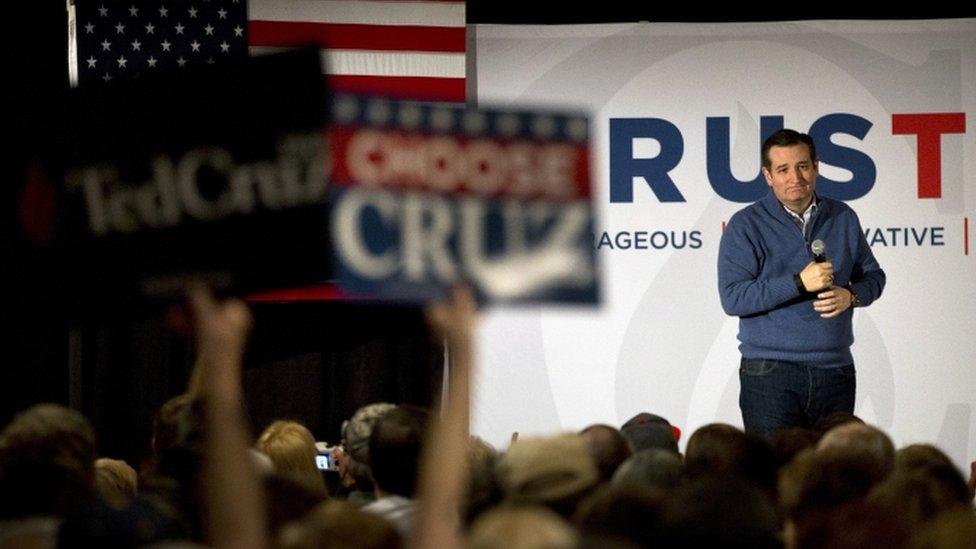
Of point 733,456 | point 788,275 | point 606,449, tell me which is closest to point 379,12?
point 788,275

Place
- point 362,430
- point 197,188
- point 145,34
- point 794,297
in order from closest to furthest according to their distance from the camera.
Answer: point 197,188 < point 362,430 < point 794,297 < point 145,34

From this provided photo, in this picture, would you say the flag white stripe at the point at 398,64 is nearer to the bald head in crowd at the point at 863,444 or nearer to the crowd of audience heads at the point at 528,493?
the crowd of audience heads at the point at 528,493

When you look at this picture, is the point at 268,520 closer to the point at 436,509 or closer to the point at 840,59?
the point at 436,509

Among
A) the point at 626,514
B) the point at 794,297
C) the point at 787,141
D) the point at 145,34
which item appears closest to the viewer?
the point at 626,514

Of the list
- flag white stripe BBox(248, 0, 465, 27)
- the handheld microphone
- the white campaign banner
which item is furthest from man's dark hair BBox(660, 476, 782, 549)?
flag white stripe BBox(248, 0, 465, 27)

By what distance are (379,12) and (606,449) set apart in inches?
165

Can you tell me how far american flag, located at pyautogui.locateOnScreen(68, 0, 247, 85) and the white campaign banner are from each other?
1.26 metres

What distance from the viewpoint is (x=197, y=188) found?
3.15 m

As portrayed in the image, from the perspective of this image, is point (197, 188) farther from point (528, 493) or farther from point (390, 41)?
point (390, 41)

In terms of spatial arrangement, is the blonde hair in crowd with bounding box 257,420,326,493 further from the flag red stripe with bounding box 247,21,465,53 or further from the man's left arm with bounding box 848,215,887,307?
the flag red stripe with bounding box 247,21,465,53

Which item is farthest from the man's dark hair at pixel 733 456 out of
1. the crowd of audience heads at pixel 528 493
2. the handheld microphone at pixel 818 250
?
the handheld microphone at pixel 818 250

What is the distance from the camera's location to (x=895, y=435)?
24.7ft

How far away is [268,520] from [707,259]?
506 centimetres

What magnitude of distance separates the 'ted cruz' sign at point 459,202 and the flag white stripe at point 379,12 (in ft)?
14.6
